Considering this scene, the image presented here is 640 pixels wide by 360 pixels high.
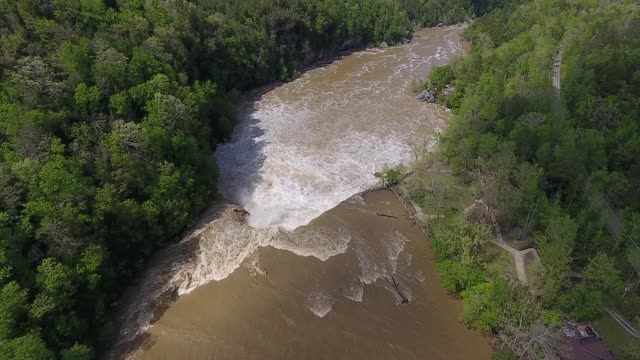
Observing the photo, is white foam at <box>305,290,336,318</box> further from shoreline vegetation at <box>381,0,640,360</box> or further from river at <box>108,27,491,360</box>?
shoreline vegetation at <box>381,0,640,360</box>

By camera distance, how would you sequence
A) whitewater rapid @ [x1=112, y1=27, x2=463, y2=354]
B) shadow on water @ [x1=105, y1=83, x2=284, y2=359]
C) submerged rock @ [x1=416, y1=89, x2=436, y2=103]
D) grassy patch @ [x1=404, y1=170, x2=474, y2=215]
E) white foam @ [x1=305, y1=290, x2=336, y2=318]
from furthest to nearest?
submerged rock @ [x1=416, y1=89, x2=436, y2=103], grassy patch @ [x1=404, y1=170, x2=474, y2=215], whitewater rapid @ [x1=112, y1=27, x2=463, y2=354], white foam @ [x1=305, y1=290, x2=336, y2=318], shadow on water @ [x1=105, y1=83, x2=284, y2=359]

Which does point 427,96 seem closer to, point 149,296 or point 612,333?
point 612,333

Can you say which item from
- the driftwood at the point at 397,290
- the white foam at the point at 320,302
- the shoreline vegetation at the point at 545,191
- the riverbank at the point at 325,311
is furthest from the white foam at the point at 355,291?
the shoreline vegetation at the point at 545,191

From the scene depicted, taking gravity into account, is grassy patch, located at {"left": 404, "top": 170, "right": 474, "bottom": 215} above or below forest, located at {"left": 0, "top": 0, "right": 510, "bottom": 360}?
below

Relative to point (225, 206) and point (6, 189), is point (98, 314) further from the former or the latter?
point (225, 206)

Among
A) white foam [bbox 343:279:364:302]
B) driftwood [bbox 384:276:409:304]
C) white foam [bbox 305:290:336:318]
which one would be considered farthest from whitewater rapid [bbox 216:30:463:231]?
driftwood [bbox 384:276:409:304]

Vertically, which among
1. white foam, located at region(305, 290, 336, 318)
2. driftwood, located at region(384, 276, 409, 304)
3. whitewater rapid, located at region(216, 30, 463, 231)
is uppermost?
white foam, located at region(305, 290, 336, 318)

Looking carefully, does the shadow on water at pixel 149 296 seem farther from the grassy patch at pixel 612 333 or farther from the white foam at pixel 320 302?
the grassy patch at pixel 612 333
